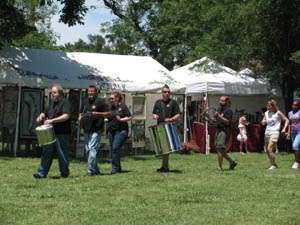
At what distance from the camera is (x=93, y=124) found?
12859mm

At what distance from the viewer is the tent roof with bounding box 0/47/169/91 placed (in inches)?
739

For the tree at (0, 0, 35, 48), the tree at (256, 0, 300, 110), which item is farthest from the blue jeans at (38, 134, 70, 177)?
the tree at (256, 0, 300, 110)

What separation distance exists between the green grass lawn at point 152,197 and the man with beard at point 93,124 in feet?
1.17

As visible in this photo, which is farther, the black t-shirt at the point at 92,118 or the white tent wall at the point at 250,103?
the white tent wall at the point at 250,103

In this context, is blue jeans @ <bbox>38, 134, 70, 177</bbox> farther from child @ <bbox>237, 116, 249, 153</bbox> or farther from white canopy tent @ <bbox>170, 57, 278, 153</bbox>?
child @ <bbox>237, 116, 249, 153</bbox>

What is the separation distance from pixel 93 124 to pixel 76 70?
7.37 m

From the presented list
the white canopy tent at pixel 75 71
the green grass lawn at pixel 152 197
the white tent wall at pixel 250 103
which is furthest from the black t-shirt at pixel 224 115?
the white tent wall at pixel 250 103

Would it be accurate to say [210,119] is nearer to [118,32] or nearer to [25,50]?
[25,50]

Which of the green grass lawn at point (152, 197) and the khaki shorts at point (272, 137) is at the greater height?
the khaki shorts at point (272, 137)

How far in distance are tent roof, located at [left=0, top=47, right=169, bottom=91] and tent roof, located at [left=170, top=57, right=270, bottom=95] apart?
5.34ft

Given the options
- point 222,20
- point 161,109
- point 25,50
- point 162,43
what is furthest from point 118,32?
point 161,109

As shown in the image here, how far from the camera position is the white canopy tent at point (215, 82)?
74.3 ft

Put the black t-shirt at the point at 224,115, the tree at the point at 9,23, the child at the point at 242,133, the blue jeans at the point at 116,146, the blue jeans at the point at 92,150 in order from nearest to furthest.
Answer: the blue jeans at the point at 92,150, the blue jeans at the point at 116,146, the black t-shirt at the point at 224,115, the tree at the point at 9,23, the child at the point at 242,133

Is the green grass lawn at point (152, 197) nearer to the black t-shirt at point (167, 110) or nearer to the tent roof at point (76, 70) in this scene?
the black t-shirt at point (167, 110)
